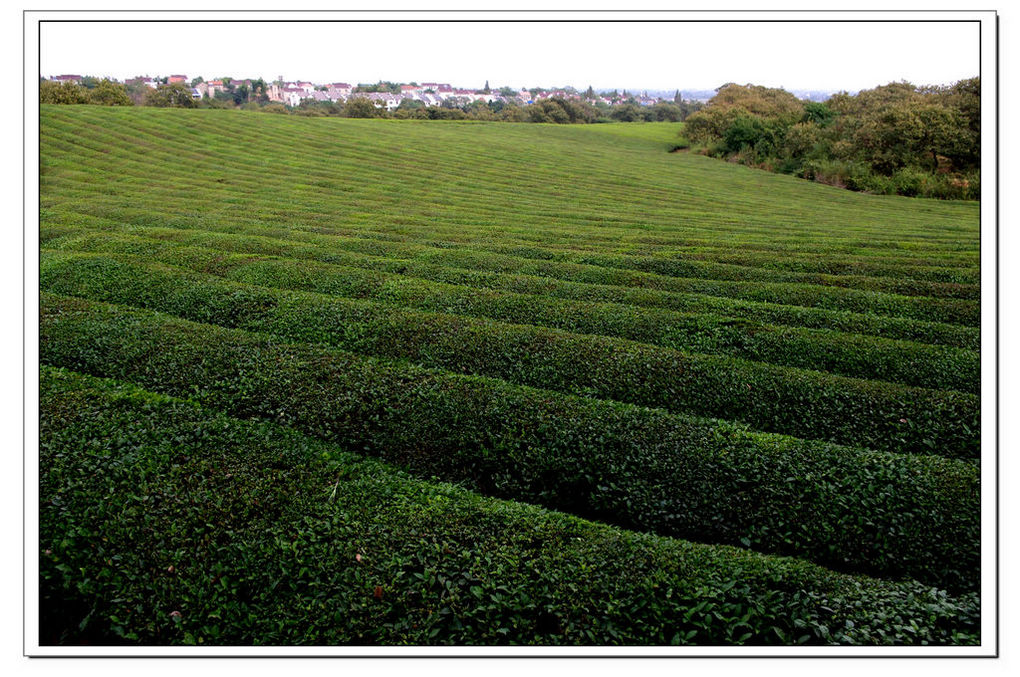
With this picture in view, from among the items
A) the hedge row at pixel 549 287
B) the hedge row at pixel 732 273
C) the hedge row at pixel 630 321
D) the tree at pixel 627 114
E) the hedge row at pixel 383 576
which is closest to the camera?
the hedge row at pixel 383 576

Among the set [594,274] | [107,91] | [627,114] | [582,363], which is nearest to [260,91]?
[107,91]

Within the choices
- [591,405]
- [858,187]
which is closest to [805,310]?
[591,405]

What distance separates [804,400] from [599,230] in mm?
12095

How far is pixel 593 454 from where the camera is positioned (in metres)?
7.54

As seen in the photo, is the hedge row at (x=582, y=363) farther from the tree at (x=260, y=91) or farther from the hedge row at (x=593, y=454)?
the tree at (x=260, y=91)

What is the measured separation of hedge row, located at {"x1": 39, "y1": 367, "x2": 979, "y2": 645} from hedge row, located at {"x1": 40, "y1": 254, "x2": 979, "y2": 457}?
2947 millimetres

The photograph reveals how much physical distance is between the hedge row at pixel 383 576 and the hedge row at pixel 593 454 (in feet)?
2.29

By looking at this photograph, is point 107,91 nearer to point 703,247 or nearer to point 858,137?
point 703,247

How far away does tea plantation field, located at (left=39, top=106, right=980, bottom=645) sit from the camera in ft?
17.0

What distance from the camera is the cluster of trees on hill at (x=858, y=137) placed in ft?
72.3

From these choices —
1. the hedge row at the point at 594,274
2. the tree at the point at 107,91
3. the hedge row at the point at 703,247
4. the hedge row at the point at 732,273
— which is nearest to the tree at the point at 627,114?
the hedge row at the point at 703,247

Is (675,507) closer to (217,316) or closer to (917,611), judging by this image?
(917,611)

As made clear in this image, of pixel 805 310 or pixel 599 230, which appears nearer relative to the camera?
pixel 805 310

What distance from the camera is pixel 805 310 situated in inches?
475
